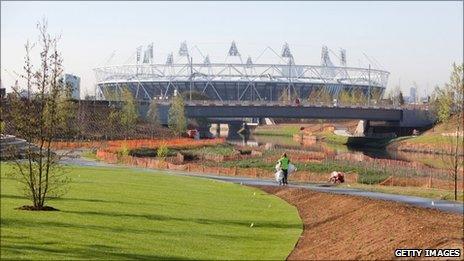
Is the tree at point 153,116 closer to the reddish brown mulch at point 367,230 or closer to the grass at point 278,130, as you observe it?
the grass at point 278,130

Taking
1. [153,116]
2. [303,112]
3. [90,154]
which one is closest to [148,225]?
[90,154]

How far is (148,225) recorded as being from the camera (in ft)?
68.8

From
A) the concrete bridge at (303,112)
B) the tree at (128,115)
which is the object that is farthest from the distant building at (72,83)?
the concrete bridge at (303,112)

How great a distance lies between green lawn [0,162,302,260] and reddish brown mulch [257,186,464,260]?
657 millimetres

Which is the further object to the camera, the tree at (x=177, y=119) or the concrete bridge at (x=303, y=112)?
the concrete bridge at (x=303, y=112)

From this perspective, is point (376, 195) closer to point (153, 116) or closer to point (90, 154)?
point (90, 154)

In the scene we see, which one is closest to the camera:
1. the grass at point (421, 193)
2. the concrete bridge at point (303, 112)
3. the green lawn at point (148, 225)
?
the green lawn at point (148, 225)

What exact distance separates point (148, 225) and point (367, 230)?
6.63 metres

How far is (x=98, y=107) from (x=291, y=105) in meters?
35.4

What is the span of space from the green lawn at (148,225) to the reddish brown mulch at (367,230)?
0.66m

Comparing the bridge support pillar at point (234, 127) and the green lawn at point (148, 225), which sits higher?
the bridge support pillar at point (234, 127)

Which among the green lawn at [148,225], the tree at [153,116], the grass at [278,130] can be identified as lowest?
the green lawn at [148,225]

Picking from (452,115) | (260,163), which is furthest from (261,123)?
(452,115)

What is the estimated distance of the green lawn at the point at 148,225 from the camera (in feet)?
56.3
